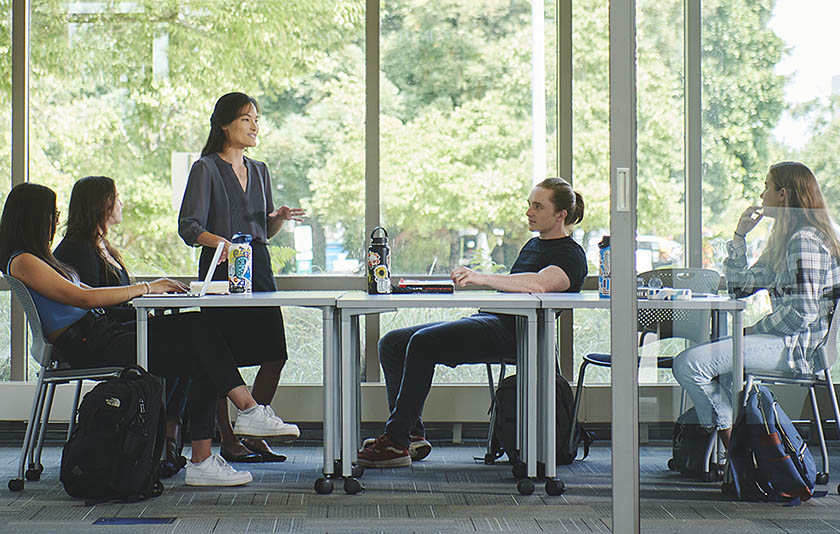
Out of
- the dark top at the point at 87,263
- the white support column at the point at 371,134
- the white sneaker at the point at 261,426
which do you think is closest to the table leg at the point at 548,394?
the white sneaker at the point at 261,426

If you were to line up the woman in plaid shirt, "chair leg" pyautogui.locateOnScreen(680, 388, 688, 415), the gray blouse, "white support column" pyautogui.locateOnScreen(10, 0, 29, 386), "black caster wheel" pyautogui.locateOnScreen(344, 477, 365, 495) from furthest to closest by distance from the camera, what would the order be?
"white support column" pyautogui.locateOnScreen(10, 0, 29, 386) → the gray blouse → "black caster wheel" pyautogui.locateOnScreen(344, 477, 365, 495) → "chair leg" pyautogui.locateOnScreen(680, 388, 688, 415) → the woman in plaid shirt

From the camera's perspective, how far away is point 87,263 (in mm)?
3781

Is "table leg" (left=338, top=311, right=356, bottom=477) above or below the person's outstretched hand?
below

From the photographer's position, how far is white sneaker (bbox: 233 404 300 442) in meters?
Result: 3.52

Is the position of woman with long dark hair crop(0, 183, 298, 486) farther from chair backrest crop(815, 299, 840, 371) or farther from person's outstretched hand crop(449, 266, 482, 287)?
chair backrest crop(815, 299, 840, 371)

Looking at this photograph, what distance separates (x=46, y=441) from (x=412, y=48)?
2.57 metres

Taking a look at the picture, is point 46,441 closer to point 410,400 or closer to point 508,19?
point 410,400

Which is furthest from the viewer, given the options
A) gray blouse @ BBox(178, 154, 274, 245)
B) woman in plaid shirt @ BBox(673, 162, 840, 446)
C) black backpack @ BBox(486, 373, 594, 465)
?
gray blouse @ BBox(178, 154, 274, 245)

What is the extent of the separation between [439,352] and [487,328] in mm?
220

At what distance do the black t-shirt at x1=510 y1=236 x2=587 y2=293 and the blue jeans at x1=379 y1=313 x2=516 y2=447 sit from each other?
0.24 m

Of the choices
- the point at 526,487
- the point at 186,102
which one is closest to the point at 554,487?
the point at 526,487

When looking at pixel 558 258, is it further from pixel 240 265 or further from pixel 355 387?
pixel 240 265

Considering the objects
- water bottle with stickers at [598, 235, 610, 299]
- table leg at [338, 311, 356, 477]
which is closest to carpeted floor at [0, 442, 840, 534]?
table leg at [338, 311, 356, 477]

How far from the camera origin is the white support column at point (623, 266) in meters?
2.53
